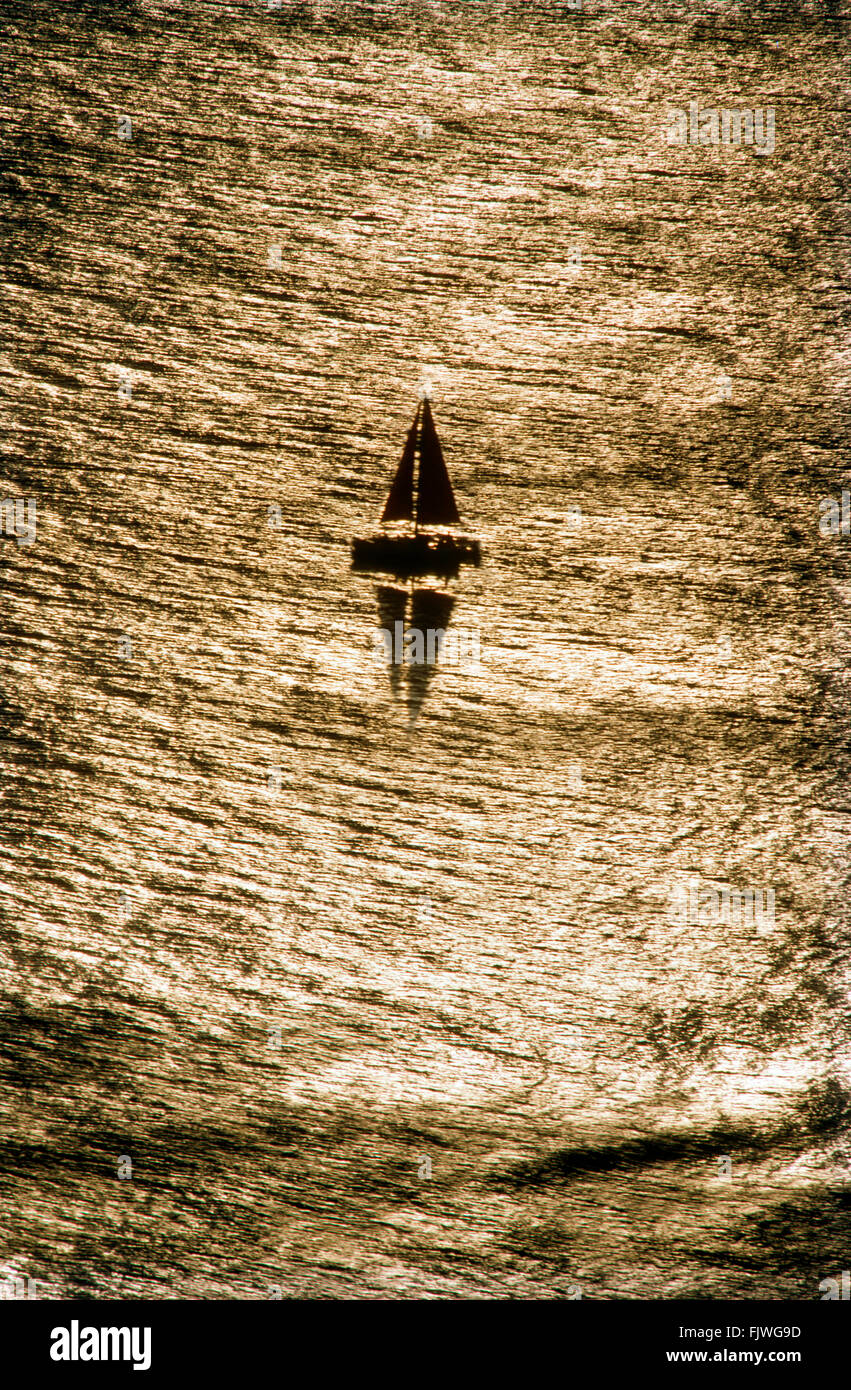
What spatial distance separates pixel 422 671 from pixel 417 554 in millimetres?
183

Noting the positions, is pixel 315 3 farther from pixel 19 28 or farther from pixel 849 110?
pixel 849 110

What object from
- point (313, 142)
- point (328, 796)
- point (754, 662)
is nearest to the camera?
point (328, 796)

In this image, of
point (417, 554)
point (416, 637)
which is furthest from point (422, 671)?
point (417, 554)

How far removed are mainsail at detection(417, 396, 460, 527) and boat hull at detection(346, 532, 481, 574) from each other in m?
0.03

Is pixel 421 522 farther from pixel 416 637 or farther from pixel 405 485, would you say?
pixel 416 637

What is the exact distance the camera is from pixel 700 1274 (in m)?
1.27

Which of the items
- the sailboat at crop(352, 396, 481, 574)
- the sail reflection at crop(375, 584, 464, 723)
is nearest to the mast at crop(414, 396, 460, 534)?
the sailboat at crop(352, 396, 481, 574)

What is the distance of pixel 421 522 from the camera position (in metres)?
1.85

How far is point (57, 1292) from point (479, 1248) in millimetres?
395

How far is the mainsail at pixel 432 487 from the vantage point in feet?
5.98

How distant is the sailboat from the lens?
183 cm

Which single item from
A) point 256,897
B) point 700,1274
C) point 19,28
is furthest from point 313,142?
point 700,1274

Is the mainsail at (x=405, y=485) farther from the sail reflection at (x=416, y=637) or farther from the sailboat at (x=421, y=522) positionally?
the sail reflection at (x=416, y=637)

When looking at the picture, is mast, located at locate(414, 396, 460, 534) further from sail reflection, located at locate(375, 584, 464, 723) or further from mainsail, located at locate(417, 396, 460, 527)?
sail reflection, located at locate(375, 584, 464, 723)
